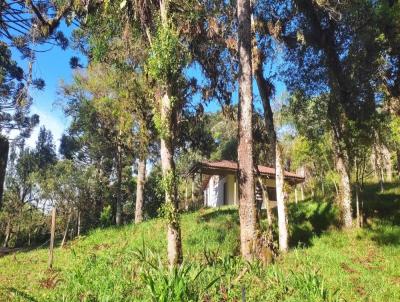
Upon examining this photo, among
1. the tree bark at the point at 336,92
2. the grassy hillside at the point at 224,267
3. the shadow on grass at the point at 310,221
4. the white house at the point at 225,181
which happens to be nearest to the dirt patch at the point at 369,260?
the grassy hillside at the point at 224,267

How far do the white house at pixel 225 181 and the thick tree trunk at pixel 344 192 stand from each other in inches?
348

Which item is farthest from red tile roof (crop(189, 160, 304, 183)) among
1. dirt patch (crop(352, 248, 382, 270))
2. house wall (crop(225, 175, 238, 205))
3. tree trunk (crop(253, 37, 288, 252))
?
dirt patch (crop(352, 248, 382, 270))

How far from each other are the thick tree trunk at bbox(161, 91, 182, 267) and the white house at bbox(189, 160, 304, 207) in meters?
14.1

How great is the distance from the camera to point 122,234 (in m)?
19.1

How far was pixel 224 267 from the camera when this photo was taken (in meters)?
7.54

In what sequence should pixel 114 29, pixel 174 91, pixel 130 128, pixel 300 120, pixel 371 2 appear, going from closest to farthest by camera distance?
pixel 174 91 < pixel 114 29 < pixel 371 2 < pixel 300 120 < pixel 130 128

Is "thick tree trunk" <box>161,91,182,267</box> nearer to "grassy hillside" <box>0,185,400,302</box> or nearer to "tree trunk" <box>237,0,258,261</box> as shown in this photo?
"grassy hillside" <box>0,185,400,302</box>

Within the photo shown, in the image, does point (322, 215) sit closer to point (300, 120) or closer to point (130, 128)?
point (300, 120)

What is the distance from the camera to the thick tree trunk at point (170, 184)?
33.7 feet

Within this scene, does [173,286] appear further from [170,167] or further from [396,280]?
[396,280]

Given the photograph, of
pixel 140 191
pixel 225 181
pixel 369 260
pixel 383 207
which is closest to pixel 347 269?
pixel 369 260

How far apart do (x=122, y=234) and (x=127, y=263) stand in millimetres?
11217

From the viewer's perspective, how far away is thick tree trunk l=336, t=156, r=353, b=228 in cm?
1505

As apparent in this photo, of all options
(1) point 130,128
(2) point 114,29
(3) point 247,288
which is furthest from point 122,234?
(3) point 247,288
